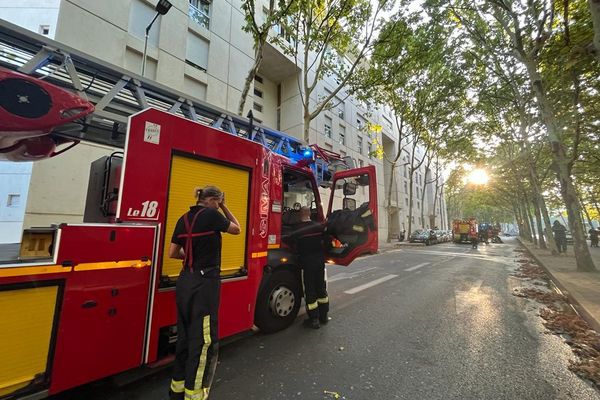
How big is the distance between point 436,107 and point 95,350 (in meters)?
22.8

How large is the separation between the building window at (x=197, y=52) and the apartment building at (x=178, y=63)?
5 cm

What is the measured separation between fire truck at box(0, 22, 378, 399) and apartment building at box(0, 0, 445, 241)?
6.66 metres

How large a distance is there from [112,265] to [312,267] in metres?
2.77

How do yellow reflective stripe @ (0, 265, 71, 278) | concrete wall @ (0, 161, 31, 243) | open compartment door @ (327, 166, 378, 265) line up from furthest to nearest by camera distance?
concrete wall @ (0, 161, 31, 243) < open compartment door @ (327, 166, 378, 265) < yellow reflective stripe @ (0, 265, 71, 278)

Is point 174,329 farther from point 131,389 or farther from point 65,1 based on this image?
point 65,1

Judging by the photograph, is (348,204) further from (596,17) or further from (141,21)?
(141,21)

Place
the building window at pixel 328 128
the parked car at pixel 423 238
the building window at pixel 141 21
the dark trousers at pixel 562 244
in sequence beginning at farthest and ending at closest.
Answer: the parked car at pixel 423 238 < the building window at pixel 328 128 < the dark trousers at pixel 562 244 < the building window at pixel 141 21

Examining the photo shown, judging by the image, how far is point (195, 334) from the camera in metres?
2.42

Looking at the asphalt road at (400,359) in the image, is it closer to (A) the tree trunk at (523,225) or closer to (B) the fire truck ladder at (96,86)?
(B) the fire truck ladder at (96,86)

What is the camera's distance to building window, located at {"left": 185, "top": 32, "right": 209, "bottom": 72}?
1310cm

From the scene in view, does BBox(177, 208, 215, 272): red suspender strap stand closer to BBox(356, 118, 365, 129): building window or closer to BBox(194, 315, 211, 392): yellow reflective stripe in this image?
BBox(194, 315, 211, 392): yellow reflective stripe

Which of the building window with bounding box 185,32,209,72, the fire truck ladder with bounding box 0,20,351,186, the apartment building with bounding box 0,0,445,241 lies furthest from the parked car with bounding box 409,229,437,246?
the fire truck ladder with bounding box 0,20,351,186

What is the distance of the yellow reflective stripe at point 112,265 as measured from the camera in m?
2.15

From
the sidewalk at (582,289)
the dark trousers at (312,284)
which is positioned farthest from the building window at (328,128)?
the dark trousers at (312,284)
